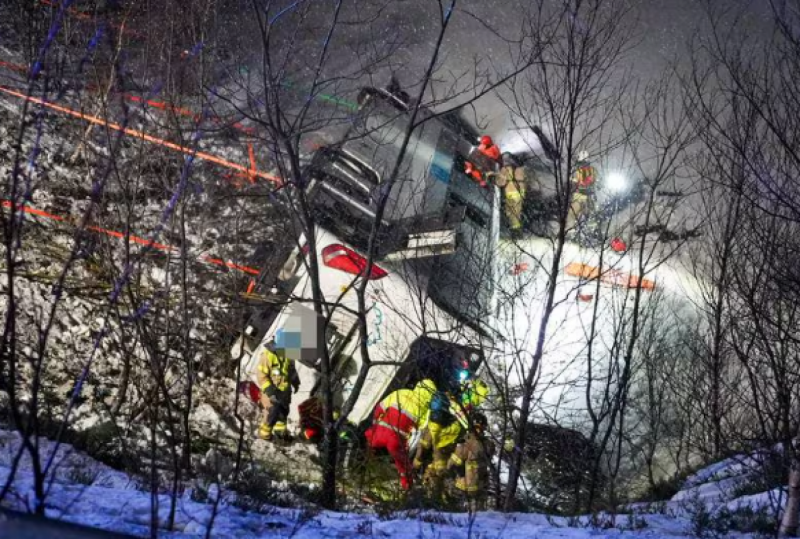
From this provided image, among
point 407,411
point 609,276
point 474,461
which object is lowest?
point 474,461

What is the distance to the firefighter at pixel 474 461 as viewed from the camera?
6871mm

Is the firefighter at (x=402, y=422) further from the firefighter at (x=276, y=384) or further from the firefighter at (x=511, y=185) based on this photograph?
the firefighter at (x=511, y=185)

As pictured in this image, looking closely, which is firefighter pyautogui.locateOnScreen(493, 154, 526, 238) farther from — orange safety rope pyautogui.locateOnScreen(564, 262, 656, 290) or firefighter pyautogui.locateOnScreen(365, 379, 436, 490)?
firefighter pyautogui.locateOnScreen(365, 379, 436, 490)

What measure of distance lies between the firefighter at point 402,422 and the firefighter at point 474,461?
0.56 metres

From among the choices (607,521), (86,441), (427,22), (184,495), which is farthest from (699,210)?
(427,22)

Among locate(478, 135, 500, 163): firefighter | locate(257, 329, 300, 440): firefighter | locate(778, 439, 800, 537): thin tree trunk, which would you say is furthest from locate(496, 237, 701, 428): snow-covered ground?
locate(778, 439, 800, 537): thin tree trunk

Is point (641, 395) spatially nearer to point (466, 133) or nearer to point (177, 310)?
point (466, 133)

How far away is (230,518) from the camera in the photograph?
3.82 m

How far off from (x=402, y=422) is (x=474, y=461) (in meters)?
0.93

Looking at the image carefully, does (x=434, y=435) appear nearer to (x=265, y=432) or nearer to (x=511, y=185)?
(x=265, y=432)

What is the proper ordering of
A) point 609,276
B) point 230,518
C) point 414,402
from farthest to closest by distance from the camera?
point 609,276
point 414,402
point 230,518

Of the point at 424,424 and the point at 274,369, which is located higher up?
the point at 274,369

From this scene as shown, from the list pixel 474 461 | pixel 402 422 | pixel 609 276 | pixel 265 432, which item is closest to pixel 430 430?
pixel 402 422

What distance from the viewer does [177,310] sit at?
362 inches
